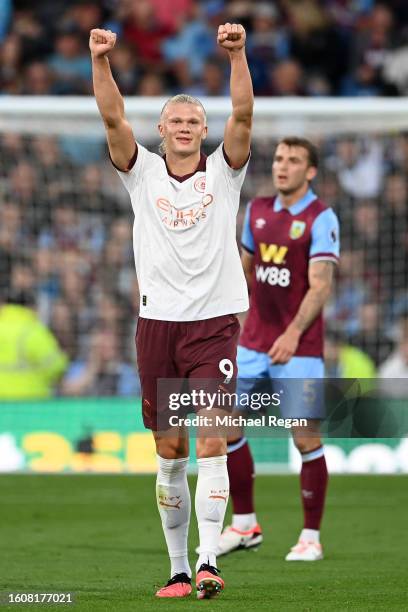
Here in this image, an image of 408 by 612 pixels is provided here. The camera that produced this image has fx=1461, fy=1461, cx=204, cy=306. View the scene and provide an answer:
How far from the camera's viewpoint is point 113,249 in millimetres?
15211

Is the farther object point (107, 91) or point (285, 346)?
point (285, 346)

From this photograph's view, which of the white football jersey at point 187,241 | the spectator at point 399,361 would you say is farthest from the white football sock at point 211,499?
the spectator at point 399,361

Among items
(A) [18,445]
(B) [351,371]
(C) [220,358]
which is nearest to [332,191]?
(B) [351,371]

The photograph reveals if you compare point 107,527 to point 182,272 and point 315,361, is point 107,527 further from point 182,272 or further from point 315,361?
point 182,272

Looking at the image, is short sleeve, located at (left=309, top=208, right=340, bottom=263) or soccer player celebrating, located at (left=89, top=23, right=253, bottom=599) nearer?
soccer player celebrating, located at (left=89, top=23, right=253, bottom=599)

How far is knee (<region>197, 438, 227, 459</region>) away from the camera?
264 inches

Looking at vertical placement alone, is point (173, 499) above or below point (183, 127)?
below

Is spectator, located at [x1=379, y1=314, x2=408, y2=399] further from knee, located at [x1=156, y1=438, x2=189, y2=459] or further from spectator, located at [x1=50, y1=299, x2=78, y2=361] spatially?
knee, located at [x1=156, y1=438, x2=189, y2=459]

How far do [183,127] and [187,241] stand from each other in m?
0.54

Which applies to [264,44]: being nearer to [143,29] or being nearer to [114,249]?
[143,29]

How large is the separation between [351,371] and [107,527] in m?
5.00

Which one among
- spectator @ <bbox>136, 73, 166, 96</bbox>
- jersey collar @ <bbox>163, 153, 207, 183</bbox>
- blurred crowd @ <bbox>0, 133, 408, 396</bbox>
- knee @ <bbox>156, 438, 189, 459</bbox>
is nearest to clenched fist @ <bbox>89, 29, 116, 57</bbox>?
jersey collar @ <bbox>163, 153, 207, 183</bbox>

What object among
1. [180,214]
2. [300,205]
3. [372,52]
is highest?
[372,52]

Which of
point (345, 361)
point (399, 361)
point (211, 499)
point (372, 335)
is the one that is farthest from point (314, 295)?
point (372, 335)
